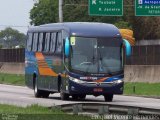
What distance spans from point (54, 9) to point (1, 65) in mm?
32741

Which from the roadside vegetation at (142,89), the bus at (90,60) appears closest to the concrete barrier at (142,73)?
the roadside vegetation at (142,89)

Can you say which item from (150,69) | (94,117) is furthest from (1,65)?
(94,117)

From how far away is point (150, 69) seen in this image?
4419 centimetres

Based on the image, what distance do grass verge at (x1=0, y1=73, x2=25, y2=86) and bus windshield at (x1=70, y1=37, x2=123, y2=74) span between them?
2377 centimetres

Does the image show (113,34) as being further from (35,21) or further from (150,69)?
(35,21)

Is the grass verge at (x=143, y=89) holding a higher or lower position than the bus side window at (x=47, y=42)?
lower

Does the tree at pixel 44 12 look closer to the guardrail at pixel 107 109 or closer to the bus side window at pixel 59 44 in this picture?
the bus side window at pixel 59 44

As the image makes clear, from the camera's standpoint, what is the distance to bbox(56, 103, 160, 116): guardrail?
17844 millimetres

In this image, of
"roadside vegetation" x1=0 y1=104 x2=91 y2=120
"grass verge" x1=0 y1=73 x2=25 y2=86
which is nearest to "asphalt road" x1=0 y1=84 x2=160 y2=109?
"roadside vegetation" x1=0 y1=104 x2=91 y2=120

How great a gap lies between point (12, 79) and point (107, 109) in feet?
132

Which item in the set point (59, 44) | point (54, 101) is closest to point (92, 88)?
point (54, 101)

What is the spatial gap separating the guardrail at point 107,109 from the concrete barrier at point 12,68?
38934mm

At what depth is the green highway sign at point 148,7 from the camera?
40250 mm

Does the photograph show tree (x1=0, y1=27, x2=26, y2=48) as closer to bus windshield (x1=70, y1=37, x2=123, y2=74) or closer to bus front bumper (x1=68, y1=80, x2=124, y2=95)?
bus windshield (x1=70, y1=37, x2=123, y2=74)
